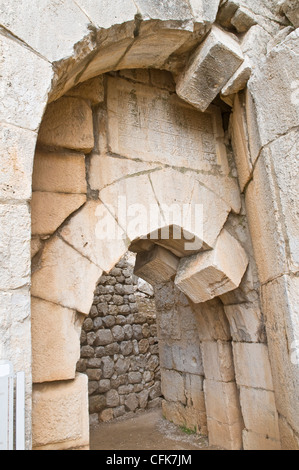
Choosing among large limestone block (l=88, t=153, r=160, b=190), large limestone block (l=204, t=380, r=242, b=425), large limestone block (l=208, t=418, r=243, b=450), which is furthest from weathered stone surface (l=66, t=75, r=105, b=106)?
large limestone block (l=208, t=418, r=243, b=450)

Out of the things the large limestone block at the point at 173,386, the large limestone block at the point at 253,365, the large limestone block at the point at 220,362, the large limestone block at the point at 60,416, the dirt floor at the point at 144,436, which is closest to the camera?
the large limestone block at the point at 60,416

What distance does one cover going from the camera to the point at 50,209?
7.33 ft

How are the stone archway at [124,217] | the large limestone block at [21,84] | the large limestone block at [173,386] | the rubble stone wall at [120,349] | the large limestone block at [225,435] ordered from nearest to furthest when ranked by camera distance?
1. the large limestone block at [21,84]
2. the stone archway at [124,217]
3. the large limestone block at [225,435]
4. the large limestone block at [173,386]
5. the rubble stone wall at [120,349]

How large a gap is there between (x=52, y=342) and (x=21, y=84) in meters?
1.32

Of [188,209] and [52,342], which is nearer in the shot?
[52,342]

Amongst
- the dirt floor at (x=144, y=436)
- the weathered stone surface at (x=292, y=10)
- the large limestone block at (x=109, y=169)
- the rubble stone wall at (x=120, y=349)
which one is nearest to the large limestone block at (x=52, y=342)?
the large limestone block at (x=109, y=169)

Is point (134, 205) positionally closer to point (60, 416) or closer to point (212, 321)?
point (60, 416)

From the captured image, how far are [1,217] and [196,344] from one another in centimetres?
303

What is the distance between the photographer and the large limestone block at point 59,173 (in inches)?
89.3

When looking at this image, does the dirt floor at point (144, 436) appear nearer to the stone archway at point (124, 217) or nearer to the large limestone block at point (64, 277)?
the stone archway at point (124, 217)

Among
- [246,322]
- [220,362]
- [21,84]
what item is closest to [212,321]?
[220,362]

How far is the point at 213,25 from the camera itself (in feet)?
8.50

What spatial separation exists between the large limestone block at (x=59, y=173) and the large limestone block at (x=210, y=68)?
3.08ft

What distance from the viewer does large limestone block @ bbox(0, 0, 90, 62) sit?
175cm
